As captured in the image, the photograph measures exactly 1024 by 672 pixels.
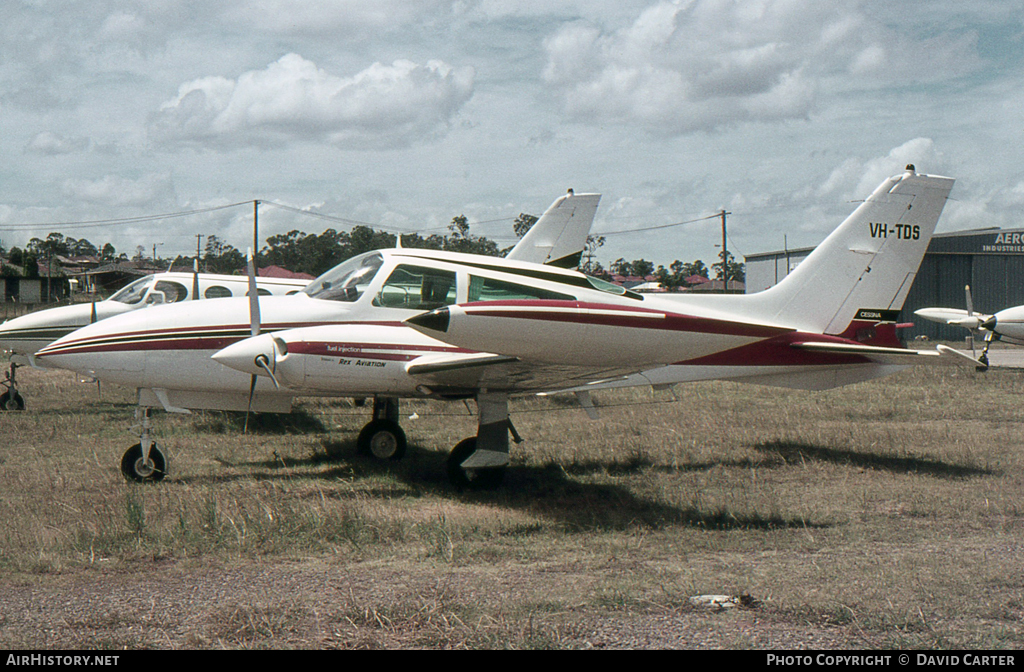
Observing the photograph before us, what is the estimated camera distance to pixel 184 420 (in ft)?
40.9

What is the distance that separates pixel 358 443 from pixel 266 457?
3.63 feet

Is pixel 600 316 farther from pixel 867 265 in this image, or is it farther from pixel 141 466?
pixel 867 265

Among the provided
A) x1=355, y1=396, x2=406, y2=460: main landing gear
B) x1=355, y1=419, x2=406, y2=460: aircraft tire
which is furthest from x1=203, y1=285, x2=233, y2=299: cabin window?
x1=355, y1=419, x2=406, y2=460: aircraft tire

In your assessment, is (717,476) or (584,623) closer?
(584,623)

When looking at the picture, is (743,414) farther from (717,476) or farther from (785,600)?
(785,600)

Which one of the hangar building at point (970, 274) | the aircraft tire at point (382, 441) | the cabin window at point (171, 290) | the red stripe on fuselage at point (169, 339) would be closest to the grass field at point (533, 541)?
the aircraft tire at point (382, 441)

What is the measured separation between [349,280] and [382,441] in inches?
85.2

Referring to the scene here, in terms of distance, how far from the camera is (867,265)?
9.61m

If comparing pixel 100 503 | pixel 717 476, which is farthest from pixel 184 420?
pixel 717 476

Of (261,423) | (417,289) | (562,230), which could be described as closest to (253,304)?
(417,289)

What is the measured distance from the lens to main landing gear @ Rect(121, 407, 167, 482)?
7.88m

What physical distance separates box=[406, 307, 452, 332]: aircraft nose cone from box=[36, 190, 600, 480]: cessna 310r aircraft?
7.01 feet

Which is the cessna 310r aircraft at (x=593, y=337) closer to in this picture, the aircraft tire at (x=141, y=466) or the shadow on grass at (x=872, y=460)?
the shadow on grass at (x=872, y=460)

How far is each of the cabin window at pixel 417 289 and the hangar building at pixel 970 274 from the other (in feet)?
125
